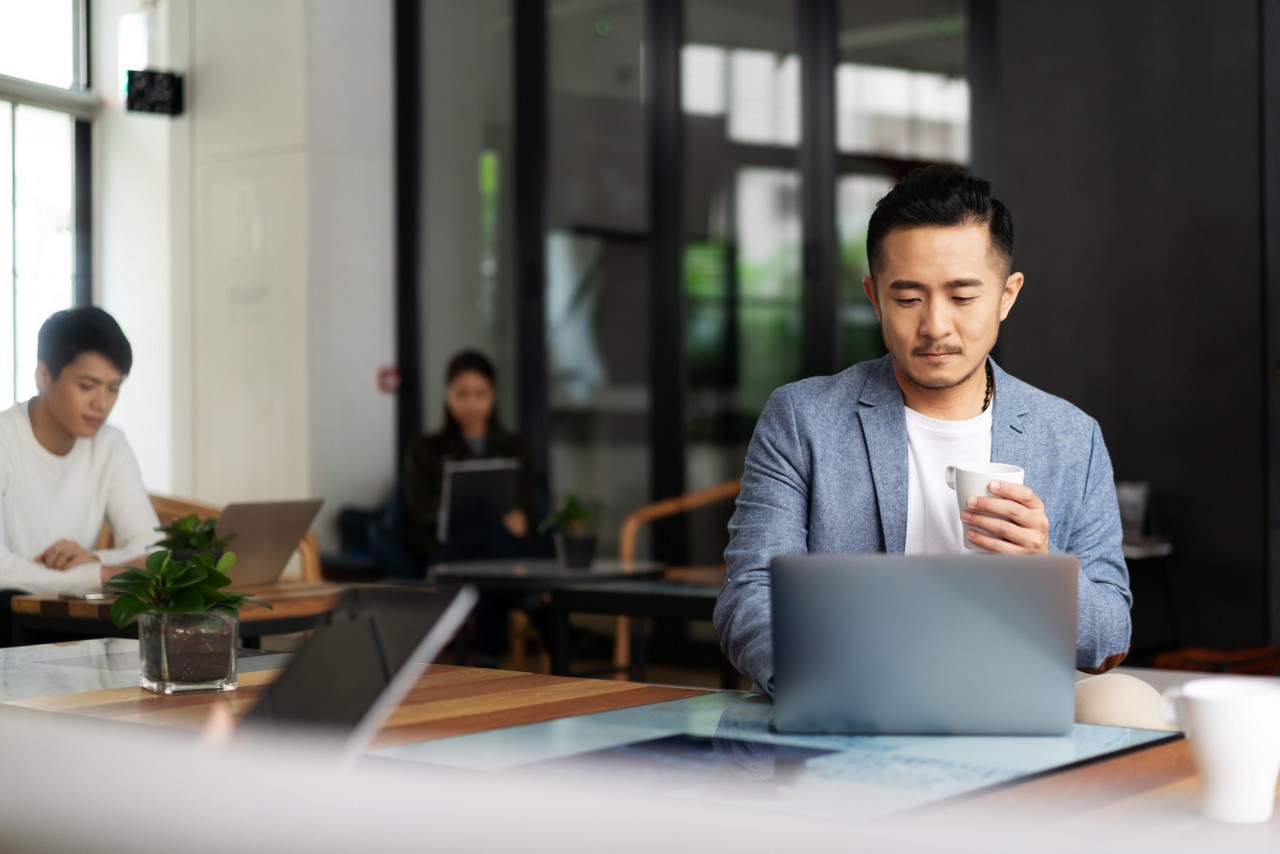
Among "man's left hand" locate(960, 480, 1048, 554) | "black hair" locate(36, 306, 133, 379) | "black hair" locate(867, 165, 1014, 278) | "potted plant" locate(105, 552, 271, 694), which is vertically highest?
"black hair" locate(867, 165, 1014, 278)

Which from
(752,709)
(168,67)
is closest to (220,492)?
(168,67)

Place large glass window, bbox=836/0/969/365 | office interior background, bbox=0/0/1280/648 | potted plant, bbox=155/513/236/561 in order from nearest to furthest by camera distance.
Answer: potted plant, bbox=155/513/236/561 → office interior background, bbox=0/0/1280/648 → large glass window, bbox=836/0/969/365

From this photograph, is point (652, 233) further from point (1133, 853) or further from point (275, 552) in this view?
point (1133, 853)

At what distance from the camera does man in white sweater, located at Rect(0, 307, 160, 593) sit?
3.65 metres

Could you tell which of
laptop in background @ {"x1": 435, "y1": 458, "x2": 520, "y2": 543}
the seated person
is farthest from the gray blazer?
the seated person

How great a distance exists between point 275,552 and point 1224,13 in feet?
→ 11.4

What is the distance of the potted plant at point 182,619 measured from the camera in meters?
1.82

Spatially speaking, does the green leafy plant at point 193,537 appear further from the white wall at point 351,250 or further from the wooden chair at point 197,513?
the white wall at point 351,250

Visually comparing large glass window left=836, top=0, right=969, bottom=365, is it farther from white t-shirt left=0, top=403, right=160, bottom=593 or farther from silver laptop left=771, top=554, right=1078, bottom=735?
silver laptop left=771, top=554, right=1078, bottom=735

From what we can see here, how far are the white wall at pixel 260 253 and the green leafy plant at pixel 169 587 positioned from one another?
18.1ft

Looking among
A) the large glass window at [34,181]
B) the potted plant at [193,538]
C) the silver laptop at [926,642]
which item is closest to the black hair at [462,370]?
the large glass window at [34,181]

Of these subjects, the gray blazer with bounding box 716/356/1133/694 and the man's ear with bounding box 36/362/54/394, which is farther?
the man's ear with bounding box 36/362/54/394

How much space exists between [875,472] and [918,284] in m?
0.29

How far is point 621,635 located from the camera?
5652 mm
